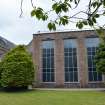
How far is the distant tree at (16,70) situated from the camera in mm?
36875

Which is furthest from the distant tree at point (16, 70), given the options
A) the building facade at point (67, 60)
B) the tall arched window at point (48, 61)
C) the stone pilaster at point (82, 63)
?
the stone pilaster at point (82, 63)

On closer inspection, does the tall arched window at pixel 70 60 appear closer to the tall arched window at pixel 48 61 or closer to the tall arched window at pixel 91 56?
the tall arched window at pixel 91 56

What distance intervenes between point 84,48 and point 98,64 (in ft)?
→ 26.1

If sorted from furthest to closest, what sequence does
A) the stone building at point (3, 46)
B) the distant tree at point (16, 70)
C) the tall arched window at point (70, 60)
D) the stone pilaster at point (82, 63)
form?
the stone building at point (3, 46)
the tall arched window at point (70, 60)
the stone pilaster at point (82, 63)
the distant tree at point (16, 70)

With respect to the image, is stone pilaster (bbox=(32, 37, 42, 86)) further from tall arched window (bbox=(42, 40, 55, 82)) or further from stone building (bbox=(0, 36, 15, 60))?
stone building (bbox=(0, 36, 15, 60))

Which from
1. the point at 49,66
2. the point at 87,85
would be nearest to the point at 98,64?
the point at 87,85

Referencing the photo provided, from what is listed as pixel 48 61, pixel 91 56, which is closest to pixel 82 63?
pixel 91 56

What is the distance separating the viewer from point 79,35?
4491cm

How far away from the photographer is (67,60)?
1763 inches

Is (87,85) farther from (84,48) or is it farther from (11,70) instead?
(11,70)

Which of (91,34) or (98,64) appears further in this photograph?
(91,34)

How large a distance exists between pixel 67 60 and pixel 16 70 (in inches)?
386

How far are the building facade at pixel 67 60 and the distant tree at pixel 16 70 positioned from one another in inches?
246

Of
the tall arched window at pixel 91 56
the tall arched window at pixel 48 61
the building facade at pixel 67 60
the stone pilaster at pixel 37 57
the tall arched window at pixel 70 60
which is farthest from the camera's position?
the stone pilaster at pixel 37 57
